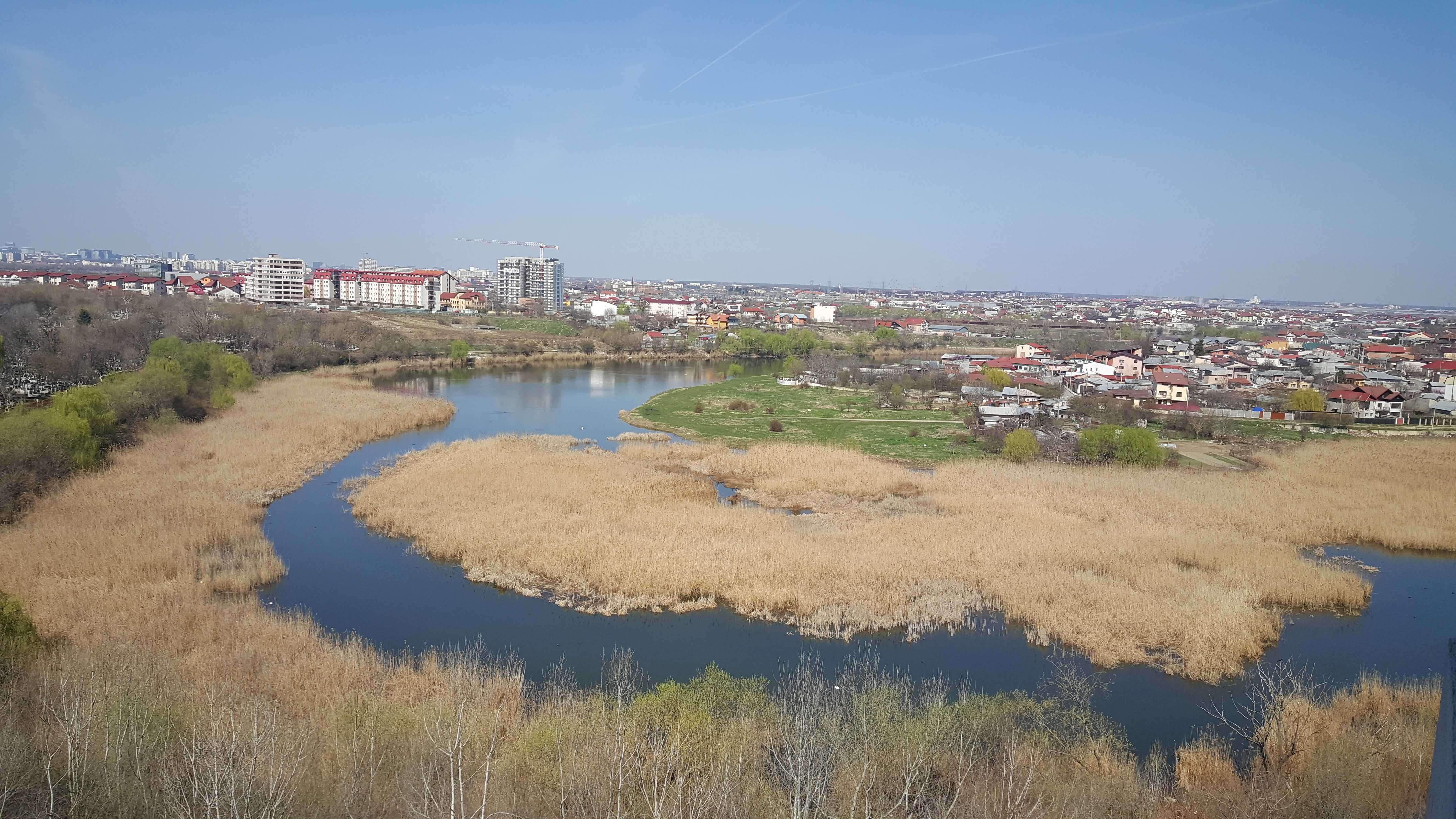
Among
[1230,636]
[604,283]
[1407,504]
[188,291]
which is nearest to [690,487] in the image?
[1230,636]

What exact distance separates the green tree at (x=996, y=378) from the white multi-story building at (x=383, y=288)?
43.5 m

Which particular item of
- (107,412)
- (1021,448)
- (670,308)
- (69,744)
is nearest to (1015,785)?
(69,744)

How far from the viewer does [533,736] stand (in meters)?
5.79

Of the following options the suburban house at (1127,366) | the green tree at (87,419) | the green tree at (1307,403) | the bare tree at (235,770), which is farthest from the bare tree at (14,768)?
the suburban house at (1127,366)

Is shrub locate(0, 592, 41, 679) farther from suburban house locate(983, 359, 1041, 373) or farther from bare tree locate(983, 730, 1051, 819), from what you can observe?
suburban house locate(983, 359, 1041, 373)

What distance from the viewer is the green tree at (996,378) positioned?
27656mm

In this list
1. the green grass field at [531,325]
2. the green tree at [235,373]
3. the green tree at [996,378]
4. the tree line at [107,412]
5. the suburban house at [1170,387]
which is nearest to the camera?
the tree line at [107,412]

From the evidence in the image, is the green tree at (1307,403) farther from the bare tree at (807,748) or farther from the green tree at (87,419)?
the green tree at (87,419)

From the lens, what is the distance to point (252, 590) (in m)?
10.2

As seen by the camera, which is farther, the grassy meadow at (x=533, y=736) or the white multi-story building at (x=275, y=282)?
the white multi-story building at (x=275, y=282)

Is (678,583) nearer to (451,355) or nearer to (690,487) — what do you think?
(690,487)

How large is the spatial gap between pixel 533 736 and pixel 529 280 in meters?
72.7

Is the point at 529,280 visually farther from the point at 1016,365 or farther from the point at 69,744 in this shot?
the point at 69,744

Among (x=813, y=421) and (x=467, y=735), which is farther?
(x=813, y=421)
